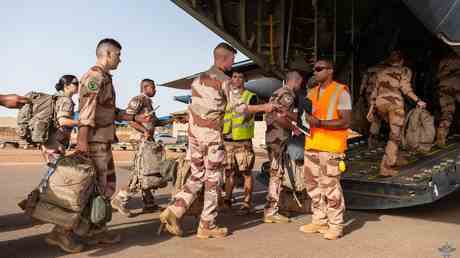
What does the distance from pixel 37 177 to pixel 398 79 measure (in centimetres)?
790

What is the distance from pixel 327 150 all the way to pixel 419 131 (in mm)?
3134

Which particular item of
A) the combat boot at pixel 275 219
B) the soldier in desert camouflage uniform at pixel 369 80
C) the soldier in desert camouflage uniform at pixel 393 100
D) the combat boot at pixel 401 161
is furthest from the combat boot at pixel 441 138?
the combat boot at pixel 275 219

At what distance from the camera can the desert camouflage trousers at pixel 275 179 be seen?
477 cm

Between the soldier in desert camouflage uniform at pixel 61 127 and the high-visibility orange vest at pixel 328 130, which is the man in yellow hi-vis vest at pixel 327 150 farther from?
the soldier in desert camouflage uniform at pixel 61 127

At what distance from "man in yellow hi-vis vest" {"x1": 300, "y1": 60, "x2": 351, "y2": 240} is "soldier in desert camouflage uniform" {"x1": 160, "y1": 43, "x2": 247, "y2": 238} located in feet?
2.71

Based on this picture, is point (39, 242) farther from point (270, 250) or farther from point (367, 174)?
point (367, 174)

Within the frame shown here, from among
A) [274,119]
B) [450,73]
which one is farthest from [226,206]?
[450,73]

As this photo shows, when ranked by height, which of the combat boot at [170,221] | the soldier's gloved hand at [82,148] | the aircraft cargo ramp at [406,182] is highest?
the soldier's gloved hand at [82,148]

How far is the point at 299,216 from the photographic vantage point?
5.17 m

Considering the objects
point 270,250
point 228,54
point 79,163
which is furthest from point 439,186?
point 79,163

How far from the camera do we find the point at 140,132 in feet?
17.2

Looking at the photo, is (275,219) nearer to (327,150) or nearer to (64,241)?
(327,150)

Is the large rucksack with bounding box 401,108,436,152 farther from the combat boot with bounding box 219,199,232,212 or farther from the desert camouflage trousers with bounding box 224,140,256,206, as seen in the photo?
the combat boot with bounding box 219,199,232,212

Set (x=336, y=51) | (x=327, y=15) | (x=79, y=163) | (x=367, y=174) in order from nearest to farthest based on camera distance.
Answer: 1. (x=79, y=163)
2. (x=367, y=174)
3. (x=327, y=15)
4. (x=336, y=51)
